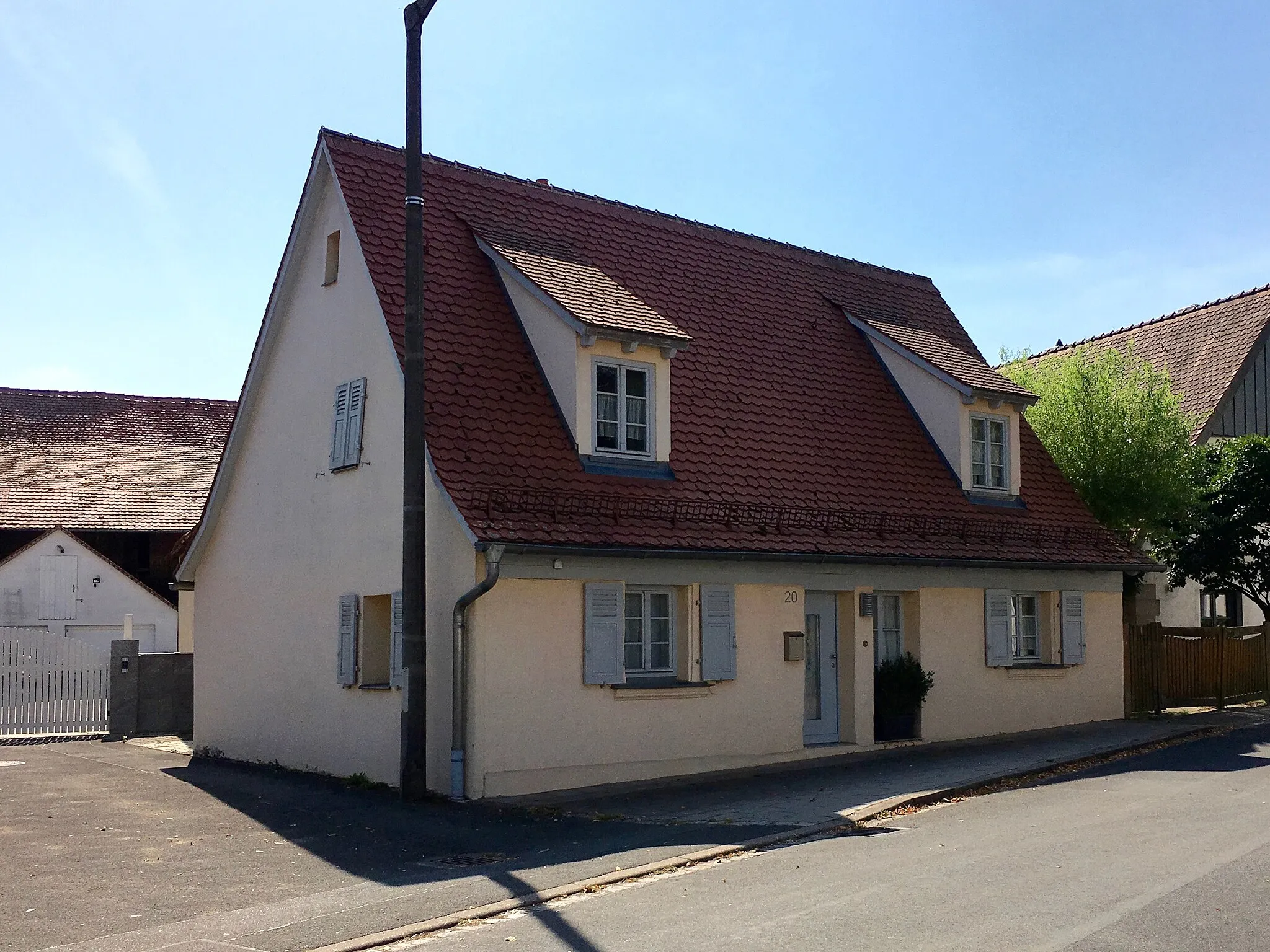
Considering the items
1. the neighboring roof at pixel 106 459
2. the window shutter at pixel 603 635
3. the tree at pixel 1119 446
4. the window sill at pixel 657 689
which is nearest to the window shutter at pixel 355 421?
the window shutter at pixel 603 635

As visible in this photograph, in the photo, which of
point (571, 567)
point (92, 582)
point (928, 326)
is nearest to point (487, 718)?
point (571, 567)

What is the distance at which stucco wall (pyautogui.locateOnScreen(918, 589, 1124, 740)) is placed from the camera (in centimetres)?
1859

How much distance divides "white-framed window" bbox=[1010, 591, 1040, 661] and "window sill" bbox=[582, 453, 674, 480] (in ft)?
22.5

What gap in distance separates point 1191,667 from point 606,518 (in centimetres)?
1371

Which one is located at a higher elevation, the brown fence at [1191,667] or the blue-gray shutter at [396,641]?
the blue-gray shutter at [396,641]

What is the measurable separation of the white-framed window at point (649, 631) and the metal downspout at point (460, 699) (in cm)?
227

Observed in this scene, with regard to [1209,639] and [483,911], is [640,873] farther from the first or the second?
[1209,639]

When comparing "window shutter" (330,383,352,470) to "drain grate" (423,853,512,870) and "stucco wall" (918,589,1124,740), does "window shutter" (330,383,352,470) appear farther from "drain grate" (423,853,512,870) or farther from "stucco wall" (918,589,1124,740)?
"stucco wall" (918,589,1124,740)

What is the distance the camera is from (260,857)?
34.9 feet

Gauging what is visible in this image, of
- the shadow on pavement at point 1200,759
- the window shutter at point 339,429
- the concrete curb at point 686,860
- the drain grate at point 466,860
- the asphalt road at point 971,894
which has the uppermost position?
the window shutter at point 339,429

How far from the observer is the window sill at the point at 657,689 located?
14.8 m

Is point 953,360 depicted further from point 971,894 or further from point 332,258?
point 971,894

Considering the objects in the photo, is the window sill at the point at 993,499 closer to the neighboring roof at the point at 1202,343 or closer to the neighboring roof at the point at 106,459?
the neighboring roof at the point at 1202,343

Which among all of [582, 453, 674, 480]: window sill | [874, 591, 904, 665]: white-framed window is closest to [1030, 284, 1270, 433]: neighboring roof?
[874, 591, 904, 665]: white-framed window
